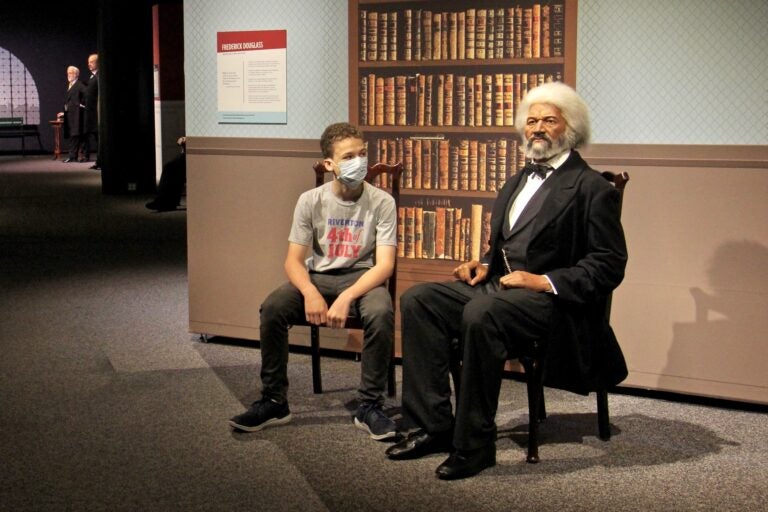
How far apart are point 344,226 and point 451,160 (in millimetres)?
905

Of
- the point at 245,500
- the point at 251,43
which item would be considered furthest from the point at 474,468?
the point at 251,43

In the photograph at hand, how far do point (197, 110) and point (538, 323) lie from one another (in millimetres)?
2595

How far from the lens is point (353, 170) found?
392 cm

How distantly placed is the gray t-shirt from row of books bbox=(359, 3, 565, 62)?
3.04 feet

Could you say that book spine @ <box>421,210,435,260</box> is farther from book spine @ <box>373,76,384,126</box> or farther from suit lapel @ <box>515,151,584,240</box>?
suit lapel @ <box>515,151,584,240</box>

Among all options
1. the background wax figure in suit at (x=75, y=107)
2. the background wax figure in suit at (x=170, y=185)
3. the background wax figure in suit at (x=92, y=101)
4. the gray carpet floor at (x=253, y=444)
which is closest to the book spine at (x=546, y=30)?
the gray carpet floor at (x=253, y=444)

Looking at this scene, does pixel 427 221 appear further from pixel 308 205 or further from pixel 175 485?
pixel 175 485

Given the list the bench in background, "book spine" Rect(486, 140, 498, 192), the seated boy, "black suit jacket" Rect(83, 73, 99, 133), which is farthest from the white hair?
the bench in background

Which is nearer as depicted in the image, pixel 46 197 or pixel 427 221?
pixel 427 221

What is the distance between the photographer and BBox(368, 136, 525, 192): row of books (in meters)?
4.63

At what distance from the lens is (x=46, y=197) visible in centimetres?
1266

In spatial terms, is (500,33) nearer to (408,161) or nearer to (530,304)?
(408,161)

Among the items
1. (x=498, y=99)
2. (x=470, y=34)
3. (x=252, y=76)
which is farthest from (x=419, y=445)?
(x=252, y=76)

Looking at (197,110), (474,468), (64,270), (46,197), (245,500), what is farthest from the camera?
(46,197)
